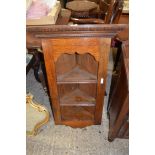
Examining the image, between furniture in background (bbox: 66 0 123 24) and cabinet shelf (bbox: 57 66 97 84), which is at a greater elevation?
furniture in background (bbox: 66 0 123 24)

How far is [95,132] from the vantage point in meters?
1.43

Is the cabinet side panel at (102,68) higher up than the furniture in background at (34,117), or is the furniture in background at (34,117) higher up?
the cabinet side panel at (102,68)

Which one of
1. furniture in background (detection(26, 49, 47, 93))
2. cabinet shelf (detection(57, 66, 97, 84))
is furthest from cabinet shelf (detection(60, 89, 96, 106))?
furniture in background (detection(26, 49, 47, 93))

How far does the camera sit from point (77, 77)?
3.89 ft

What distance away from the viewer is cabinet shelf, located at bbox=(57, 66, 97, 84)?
1166 mm

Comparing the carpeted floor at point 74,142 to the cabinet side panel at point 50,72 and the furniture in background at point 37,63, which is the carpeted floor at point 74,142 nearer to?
the cabinet side panel at point 50,72

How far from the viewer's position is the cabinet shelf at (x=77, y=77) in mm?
1166

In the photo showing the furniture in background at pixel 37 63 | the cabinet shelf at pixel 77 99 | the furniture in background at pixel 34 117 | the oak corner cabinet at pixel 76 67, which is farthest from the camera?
the furniture in background at pixel 37 63

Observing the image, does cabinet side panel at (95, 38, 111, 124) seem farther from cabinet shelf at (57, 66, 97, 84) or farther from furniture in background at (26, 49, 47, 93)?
furniture in background at (26, 49, 47, 93)

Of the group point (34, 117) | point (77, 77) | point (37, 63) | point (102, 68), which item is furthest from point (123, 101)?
point (37, 63)

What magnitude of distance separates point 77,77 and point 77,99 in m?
0.19

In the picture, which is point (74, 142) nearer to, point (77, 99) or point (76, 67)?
point (77, 99)

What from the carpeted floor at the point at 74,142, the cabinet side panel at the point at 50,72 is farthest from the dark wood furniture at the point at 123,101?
the cabinet side panel at the point at 50,72
